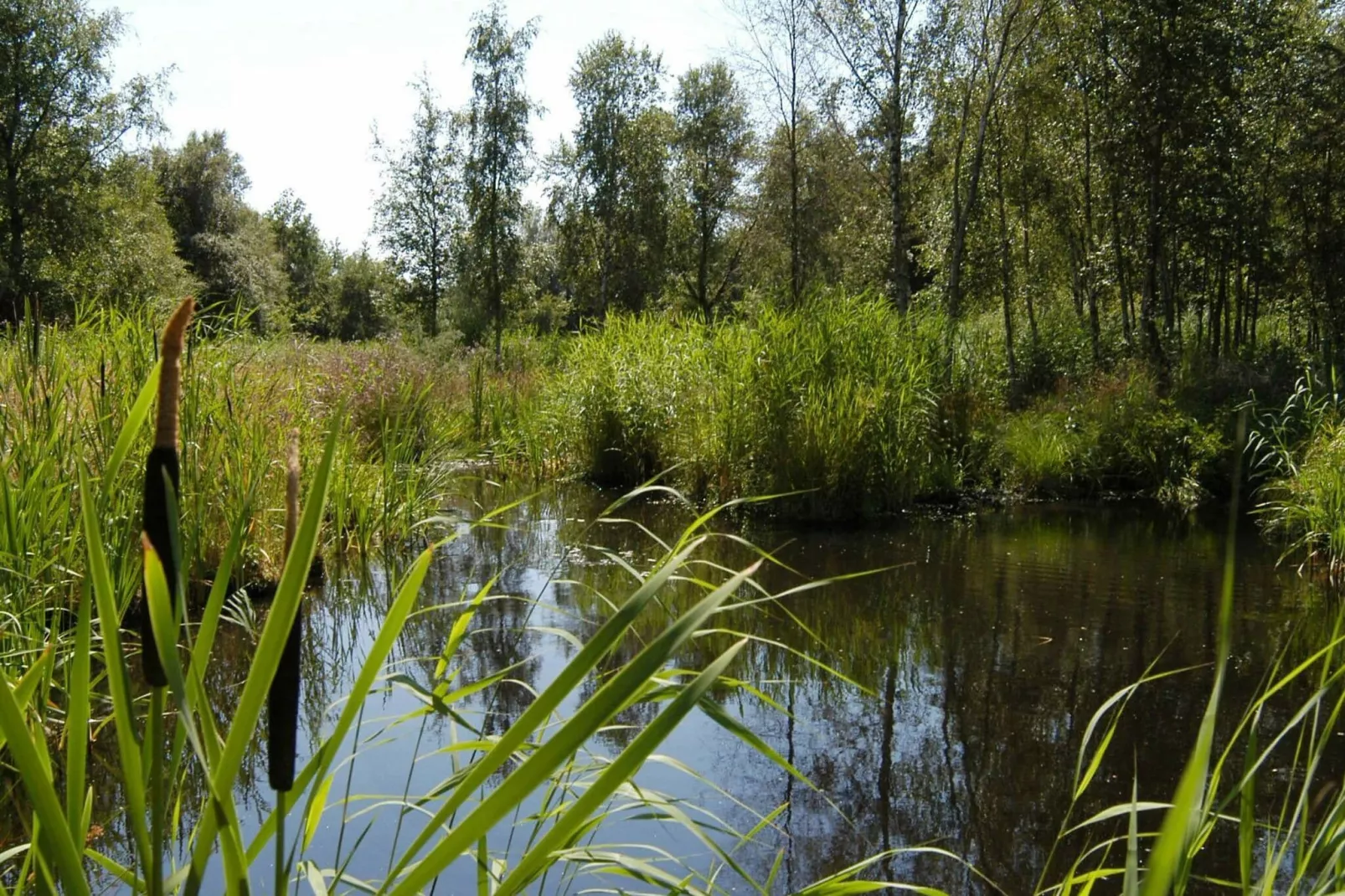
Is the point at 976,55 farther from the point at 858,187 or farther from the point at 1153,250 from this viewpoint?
the point at 858,187

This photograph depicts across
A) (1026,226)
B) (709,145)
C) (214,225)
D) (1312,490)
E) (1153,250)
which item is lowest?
(1312,490)

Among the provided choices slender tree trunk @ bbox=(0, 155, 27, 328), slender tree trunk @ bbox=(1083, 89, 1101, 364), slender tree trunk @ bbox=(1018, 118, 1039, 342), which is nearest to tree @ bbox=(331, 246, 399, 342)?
slender tree trunk @ bbox=(0, 155, 27, 328)

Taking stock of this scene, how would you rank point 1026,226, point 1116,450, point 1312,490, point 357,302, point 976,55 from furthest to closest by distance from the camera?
point 357,302 < point 1026,226 < point 976,55 < point 1116,450 < point 1312,490

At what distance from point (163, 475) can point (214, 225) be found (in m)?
37.5

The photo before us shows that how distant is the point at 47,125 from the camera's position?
21.6 meters

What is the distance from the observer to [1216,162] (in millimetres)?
12516

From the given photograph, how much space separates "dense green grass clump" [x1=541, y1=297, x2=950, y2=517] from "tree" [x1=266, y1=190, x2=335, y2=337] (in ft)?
106

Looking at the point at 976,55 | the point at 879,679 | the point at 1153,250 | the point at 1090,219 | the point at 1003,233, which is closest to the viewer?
the point at 879,679

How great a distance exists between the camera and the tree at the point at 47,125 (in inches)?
817

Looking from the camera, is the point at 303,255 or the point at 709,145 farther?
the point at 303,255

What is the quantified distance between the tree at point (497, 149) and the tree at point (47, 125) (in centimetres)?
884

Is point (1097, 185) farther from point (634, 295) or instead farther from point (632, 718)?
point (634, 295)

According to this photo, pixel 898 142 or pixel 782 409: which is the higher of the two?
pixel 898 142

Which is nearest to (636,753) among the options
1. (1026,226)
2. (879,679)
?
(879,679)
